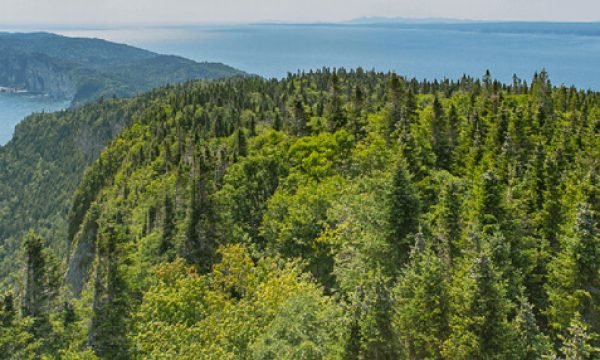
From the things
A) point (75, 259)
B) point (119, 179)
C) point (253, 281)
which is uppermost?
point (253, 281)

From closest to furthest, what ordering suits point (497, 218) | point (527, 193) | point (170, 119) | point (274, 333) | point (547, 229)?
1. point (274, 333)
2. point (497, 218)
3. point (547, 229)
4. point (527, 193)
5. point (170, 119)

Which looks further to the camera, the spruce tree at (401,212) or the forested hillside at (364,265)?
the spruce tree at (401,212)

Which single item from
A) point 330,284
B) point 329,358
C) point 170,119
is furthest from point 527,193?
point 170,119

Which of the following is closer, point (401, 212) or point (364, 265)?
point (364, 265)

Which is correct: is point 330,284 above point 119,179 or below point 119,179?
above

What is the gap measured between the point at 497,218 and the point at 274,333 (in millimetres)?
18342

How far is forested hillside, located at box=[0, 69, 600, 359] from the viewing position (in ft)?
80.6

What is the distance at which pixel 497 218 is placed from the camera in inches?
1371

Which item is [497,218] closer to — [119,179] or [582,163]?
[582,163]

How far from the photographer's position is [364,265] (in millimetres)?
34250

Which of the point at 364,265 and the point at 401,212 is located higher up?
the point at 401,212

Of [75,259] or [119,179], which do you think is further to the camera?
[119,179]

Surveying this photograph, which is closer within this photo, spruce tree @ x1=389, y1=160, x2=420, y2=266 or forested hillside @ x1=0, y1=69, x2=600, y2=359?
forested hillside @ x1=0, y1=69, x2=600, y2=359

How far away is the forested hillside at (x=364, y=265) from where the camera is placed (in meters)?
24.6
